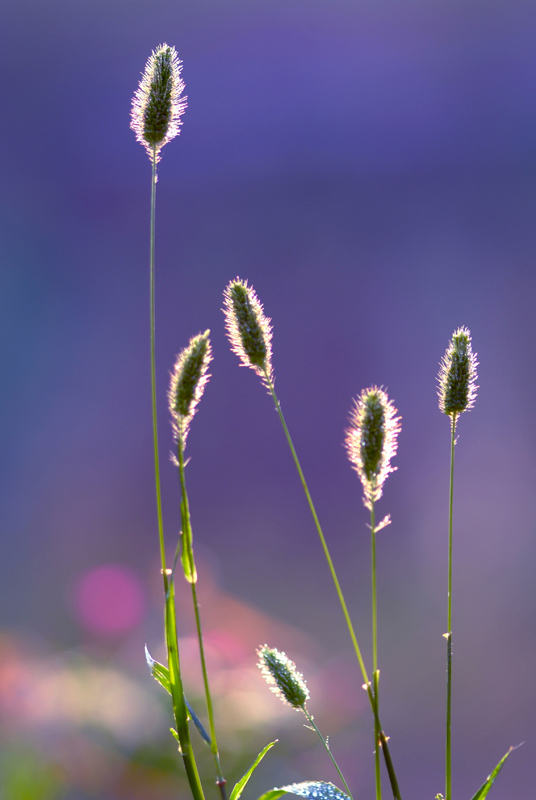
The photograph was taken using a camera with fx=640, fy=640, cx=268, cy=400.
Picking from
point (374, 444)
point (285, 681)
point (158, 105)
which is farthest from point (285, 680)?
point (158, 105)

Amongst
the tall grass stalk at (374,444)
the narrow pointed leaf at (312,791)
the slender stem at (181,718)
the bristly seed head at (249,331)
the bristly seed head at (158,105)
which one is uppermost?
the bristly seed head at (158,105)

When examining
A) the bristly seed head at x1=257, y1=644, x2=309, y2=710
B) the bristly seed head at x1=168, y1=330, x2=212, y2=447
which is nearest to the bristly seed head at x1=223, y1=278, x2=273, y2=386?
the bristly seed head at x1=168, y1=330, x2=212, y2=447

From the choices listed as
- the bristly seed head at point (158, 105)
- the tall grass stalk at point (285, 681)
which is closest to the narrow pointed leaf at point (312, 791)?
the tall grass stalk at point (285, 681)

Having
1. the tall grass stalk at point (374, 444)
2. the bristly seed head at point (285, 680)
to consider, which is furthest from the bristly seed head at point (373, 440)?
the bristly seed head at point (285, 680)

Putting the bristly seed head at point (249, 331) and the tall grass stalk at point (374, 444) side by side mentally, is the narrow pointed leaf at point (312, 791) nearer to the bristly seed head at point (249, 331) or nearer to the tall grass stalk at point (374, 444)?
the tall grass stalk at point (374, 444)

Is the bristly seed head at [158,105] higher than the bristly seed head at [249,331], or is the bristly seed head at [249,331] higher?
the bristly seed head at [158,105]

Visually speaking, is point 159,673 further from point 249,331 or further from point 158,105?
point 158,105

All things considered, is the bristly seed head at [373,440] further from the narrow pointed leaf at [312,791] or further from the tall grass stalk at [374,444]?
the narrow pointed leaf at [312,791]
